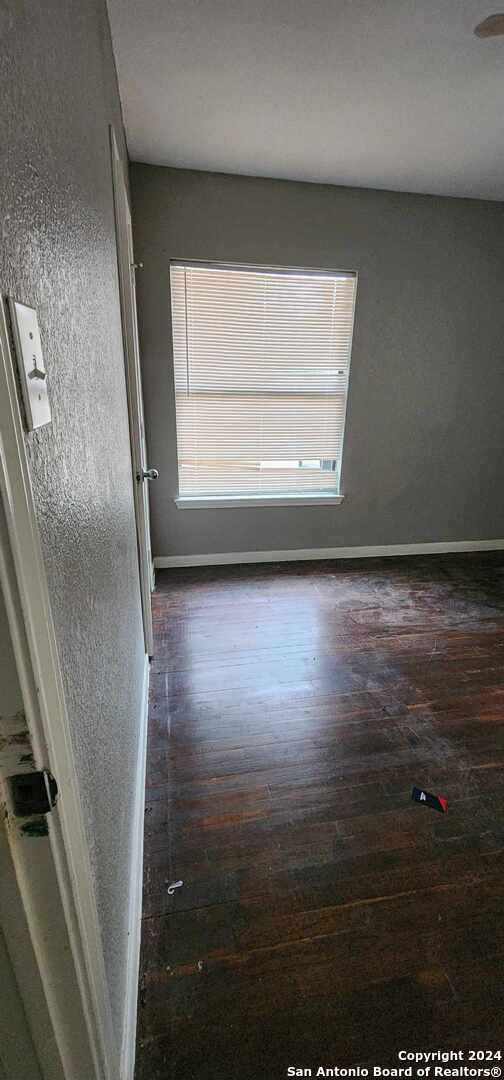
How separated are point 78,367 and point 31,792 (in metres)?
0.66

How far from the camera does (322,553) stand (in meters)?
3.73

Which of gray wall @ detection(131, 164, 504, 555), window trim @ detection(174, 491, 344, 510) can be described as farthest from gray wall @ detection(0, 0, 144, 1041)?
window trim @ detection(174, 491, 344, 510)

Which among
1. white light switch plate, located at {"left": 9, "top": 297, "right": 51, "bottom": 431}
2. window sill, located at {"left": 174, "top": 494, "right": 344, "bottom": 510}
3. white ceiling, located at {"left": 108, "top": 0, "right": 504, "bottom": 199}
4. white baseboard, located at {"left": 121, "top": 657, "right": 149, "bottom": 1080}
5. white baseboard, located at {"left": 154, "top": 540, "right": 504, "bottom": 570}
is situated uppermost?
white ceiling, located at {"left": 108, "top": 0, "right": 504, "bottom": 199}

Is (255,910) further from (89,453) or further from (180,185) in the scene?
(180,185)

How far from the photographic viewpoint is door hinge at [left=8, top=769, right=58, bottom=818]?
1.34 ft

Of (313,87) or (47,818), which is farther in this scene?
(313,87)

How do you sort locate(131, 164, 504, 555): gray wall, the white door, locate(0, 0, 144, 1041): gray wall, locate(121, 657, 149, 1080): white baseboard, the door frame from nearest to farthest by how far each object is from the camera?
the door frame, locate(0, 0, 144, 1041): gray wall, locate(121, 657, 149, 1080): white baseboard, the white door, locate(131, 164, 504, 555): gray wall

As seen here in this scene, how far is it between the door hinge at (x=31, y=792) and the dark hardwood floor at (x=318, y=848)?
3.14 ft

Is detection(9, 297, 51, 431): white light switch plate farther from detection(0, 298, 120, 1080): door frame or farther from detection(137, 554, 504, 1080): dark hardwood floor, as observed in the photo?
detection(137, 554, 504, 1080): dark hardwood floor

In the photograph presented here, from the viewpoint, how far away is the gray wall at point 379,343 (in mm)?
2846

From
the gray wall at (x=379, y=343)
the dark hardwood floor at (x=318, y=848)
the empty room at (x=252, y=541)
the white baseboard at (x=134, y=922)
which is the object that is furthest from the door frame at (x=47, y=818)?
the gray wall at (x=379, y=343)

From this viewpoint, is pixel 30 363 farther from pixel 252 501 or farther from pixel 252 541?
pixel 252 541

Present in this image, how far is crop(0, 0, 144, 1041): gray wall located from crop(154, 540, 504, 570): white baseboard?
219 cm

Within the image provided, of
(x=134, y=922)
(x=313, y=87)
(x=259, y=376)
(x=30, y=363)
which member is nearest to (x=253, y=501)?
(x=259, y=376)
